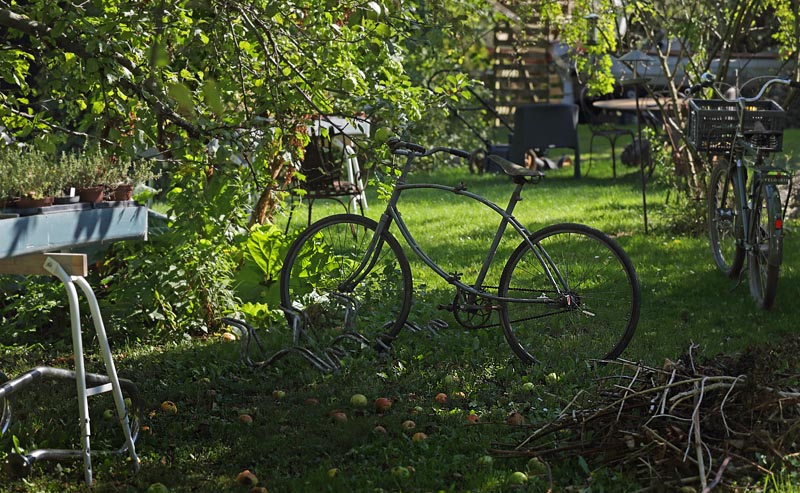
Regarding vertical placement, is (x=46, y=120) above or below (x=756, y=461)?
above

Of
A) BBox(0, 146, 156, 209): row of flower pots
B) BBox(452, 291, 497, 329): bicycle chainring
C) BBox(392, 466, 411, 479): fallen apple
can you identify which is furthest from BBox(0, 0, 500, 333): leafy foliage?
BBox(392, 466, 411, 479): fallen apple

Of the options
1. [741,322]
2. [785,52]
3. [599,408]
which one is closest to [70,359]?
[599,408]

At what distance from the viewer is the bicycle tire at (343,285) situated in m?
5.26

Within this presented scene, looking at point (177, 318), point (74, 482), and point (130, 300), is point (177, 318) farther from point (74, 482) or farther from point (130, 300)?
point (74, 482)

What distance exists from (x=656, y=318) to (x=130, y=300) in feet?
9.46

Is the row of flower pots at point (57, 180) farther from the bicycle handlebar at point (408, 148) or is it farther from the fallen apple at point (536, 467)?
the fallen apple at point (536, 467)

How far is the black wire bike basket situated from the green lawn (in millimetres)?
881

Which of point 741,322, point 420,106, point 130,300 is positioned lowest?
point 741,322

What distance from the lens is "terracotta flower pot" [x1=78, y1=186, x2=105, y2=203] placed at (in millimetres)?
4945

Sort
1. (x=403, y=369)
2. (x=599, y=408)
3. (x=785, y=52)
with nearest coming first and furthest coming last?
(x=599, y=408) → (x=403, y=369) → (x=785, y=52)

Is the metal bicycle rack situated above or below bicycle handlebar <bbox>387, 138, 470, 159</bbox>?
below

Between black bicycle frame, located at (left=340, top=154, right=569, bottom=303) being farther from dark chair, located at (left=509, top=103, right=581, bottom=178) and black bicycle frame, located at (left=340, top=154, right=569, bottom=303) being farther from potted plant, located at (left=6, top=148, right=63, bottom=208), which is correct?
dark chair, located at (left=509, top=103, right=581, bottom=178)

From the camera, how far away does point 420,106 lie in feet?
18.4

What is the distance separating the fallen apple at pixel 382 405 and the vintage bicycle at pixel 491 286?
2.75ft
